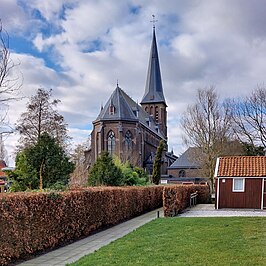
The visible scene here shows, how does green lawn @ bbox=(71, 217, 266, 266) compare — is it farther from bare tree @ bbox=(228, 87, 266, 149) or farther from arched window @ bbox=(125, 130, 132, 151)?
arched window @ bbox=(125, 130, 132, 151)

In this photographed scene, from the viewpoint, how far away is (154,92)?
7238 centimetres

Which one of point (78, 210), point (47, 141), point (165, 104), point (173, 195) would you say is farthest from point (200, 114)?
point (165, 104)

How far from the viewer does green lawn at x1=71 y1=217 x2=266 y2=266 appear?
22.0 ft

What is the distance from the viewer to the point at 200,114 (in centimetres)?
3528

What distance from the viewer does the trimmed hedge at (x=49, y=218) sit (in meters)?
7.58

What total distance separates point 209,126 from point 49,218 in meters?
27.6

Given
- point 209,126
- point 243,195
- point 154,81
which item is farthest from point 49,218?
point 154,81

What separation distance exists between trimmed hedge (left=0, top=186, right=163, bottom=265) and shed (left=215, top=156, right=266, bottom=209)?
8.43 meters

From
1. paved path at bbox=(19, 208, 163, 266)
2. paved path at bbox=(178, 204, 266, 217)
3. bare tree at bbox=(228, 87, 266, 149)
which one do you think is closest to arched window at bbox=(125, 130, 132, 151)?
bare tree at bbox=(228, 87, 266, 149)

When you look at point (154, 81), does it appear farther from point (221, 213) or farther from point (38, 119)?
point (221, 213)

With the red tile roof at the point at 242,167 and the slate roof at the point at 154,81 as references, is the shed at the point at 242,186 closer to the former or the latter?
the red tile roof at the point at 242,167

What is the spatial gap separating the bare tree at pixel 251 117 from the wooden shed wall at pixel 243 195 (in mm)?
13946

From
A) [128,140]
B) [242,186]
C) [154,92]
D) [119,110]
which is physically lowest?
[242,186]

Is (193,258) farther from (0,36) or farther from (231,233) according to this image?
(0,36)
